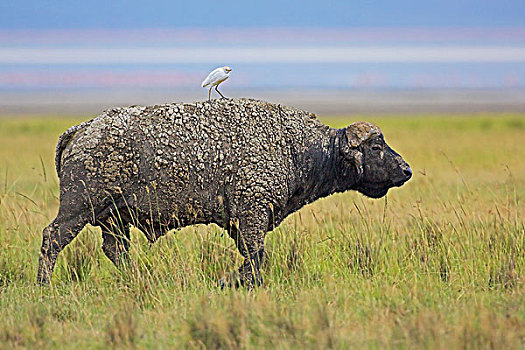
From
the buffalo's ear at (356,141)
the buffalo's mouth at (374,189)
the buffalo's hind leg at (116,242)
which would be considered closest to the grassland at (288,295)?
the buffalo's hind leg at (116,242)

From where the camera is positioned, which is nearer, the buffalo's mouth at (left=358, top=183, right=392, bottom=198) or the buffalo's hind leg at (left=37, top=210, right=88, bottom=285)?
the buffalo's hind leg at (left=37, top=210, right=88, bottom=285)

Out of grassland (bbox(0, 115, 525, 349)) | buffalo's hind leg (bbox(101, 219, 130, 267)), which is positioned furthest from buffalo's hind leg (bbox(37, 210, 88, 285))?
buffalo's hind leg (bbox(101, 219, 130, 267))

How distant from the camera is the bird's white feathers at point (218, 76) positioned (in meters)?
8.01

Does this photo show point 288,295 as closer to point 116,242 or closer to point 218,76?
point 116,242

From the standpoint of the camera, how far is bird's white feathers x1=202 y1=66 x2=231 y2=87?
8.01 metres

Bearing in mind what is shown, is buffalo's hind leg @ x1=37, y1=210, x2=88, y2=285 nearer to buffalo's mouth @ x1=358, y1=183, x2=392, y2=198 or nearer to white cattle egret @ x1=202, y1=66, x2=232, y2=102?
white cattle egret @ x1=202, y1=66, x2=232, y2=102

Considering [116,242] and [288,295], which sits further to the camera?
[116,242]

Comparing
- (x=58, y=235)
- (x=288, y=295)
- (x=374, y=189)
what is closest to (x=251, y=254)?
(x=288, y=295)

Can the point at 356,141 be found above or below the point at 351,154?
above

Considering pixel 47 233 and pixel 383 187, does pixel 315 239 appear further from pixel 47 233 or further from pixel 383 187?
pixel 47 233

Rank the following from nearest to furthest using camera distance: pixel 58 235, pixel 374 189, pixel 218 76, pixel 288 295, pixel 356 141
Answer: pixel 288 295, pixel 58 235, pixel 356 141, pixel 218 76, pixel 374 189

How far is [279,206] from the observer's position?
757 centimetres

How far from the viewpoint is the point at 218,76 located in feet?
26.3

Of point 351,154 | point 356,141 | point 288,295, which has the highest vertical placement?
point 356,141
